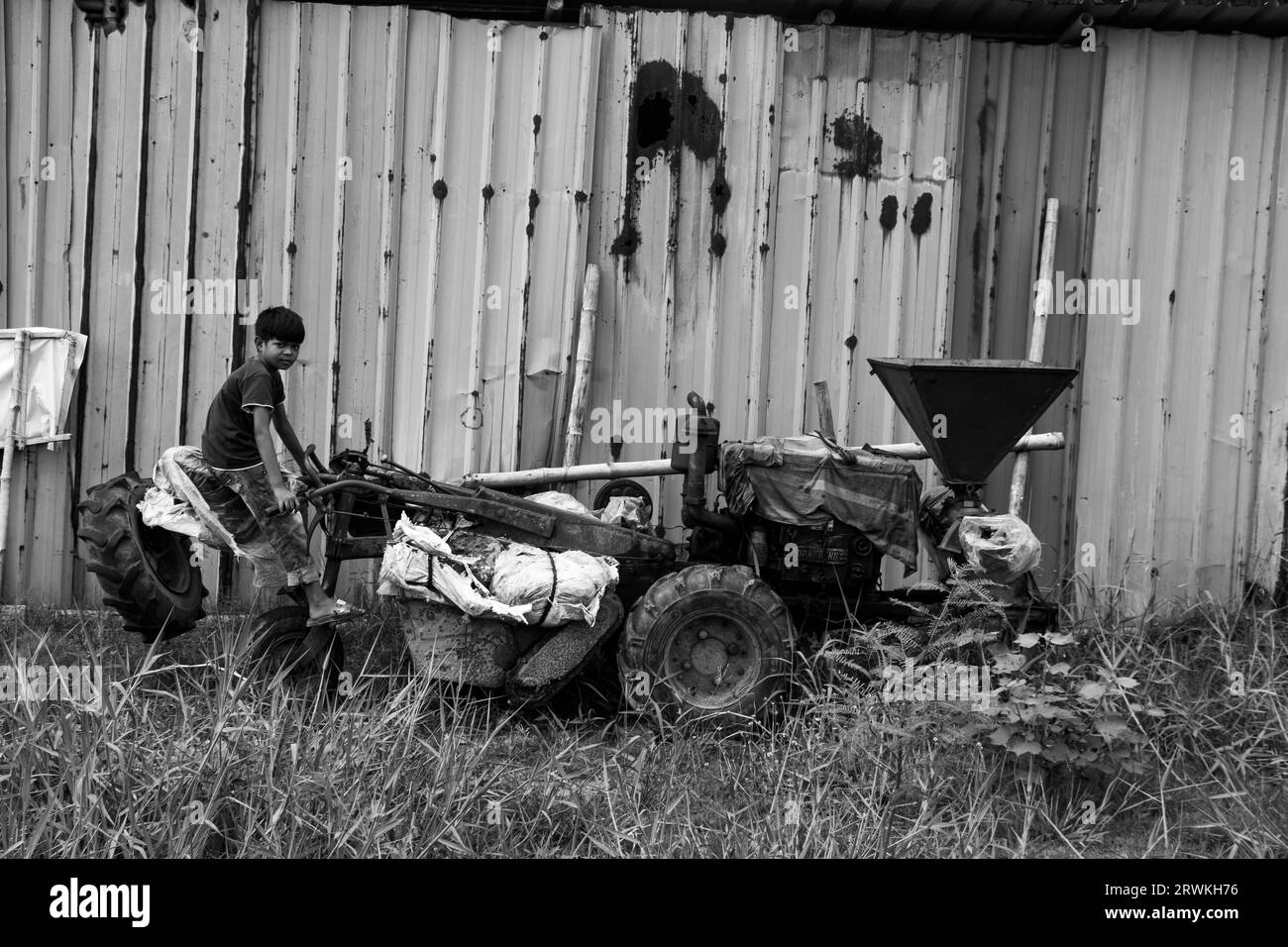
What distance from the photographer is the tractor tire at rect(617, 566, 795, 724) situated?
595 cm

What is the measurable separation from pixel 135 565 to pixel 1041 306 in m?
5.55

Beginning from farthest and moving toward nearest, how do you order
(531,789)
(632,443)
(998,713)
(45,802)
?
(632,443) < (998,713) < (531,789) < (45,802)

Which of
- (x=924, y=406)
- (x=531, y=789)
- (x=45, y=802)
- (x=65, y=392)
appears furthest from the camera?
(x=65, y=392)

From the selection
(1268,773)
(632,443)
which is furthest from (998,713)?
(632,443)

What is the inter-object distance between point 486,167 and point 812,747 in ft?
13.0

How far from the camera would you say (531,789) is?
488cm

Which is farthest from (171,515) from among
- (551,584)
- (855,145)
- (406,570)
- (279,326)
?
(855,145)

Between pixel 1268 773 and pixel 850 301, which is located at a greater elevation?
pixel 850 301

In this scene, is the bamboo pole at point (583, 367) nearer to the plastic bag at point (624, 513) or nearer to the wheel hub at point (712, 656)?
the plastic bag at point (624, 513)

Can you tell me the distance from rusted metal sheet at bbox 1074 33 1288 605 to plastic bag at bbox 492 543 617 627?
3760 millimetres

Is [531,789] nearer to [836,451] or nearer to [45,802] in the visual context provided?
[45,802]

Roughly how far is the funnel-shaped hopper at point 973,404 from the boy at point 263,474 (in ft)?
9.87

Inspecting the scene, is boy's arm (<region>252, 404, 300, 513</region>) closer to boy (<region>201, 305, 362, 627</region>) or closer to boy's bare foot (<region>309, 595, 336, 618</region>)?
boy (<region>201, 305, 362, 627</region>)

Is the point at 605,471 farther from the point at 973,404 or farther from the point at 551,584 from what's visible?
the point at 973,404
